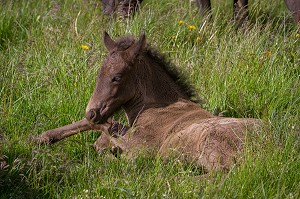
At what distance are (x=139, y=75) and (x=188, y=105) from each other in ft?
1.61

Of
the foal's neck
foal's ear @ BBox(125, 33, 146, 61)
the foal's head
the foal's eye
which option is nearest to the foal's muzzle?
the foal's head

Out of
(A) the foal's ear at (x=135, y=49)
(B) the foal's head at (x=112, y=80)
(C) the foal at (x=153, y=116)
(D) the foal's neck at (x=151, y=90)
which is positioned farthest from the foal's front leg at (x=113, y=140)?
(A) the foal's ear at (x=135, y=49)

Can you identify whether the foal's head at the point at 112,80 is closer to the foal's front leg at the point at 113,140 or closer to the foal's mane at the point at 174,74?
the foal's front leg at the point at 113,140

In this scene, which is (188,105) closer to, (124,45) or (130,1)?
(124,45)

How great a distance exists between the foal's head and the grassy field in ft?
0.98

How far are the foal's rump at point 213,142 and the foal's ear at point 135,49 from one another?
30.0 inches

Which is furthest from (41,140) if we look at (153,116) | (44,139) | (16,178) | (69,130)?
(153,116)

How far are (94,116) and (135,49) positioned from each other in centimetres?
64

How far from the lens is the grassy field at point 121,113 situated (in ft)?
18.6

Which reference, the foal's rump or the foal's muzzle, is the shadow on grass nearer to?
the foal's muzzle

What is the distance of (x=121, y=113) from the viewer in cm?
754

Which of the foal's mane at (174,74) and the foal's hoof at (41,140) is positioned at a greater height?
the foal's mane at (174,74)

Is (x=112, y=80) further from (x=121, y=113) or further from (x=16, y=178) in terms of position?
(x=16, y=178)

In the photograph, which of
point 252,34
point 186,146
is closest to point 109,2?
point 252,34
